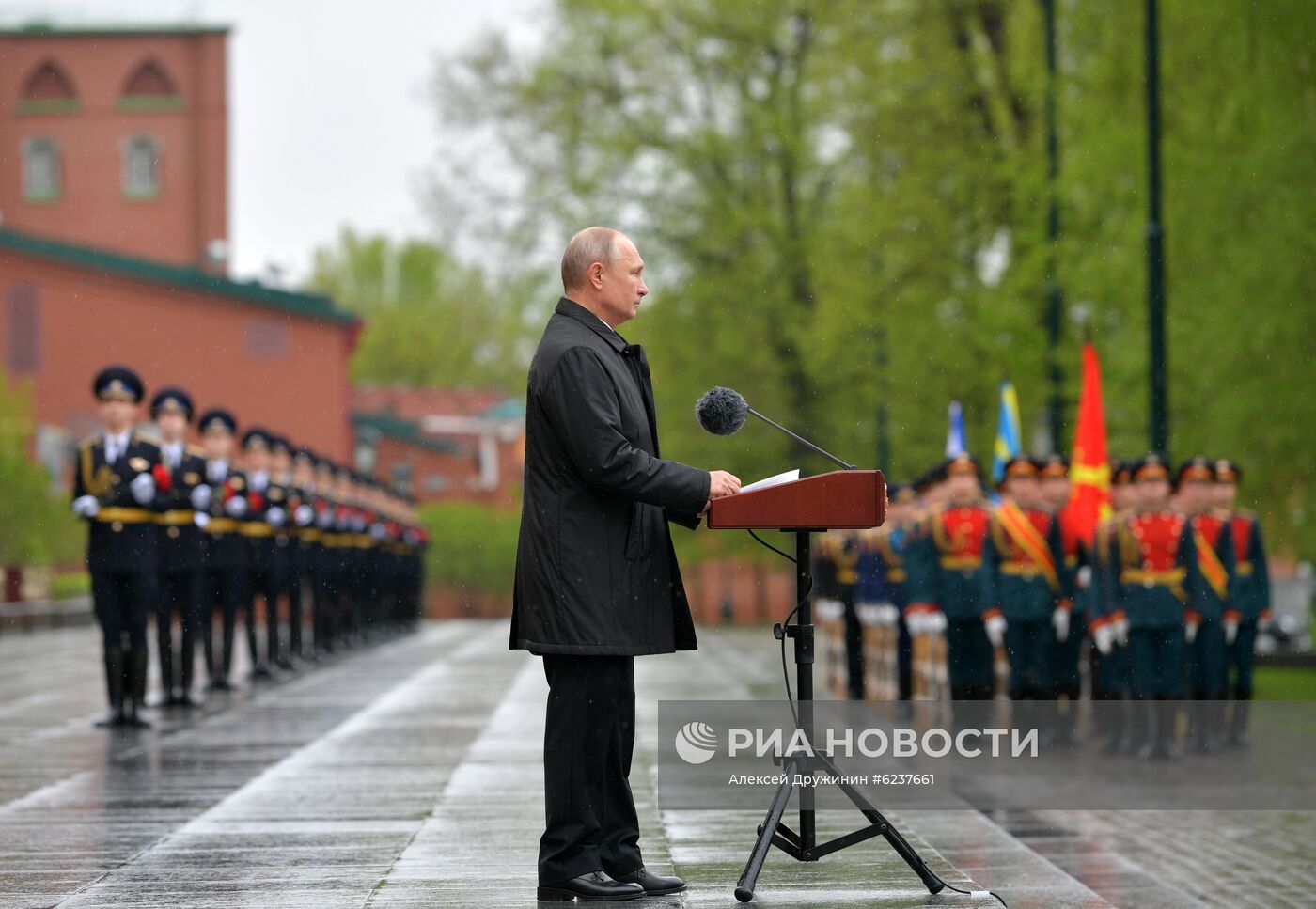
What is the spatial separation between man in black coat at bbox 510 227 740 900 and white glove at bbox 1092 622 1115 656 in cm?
763

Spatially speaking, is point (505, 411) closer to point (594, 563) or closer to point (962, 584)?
point (962, 584)

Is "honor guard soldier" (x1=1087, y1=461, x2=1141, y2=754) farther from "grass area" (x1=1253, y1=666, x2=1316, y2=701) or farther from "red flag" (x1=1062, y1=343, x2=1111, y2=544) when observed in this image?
"grass area" (x1=1253, y1=666, x2=1316, y2=701)

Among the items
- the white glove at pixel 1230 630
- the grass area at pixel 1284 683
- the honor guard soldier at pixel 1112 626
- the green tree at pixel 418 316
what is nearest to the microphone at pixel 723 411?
the honor guard soldier at pixel 1112 626

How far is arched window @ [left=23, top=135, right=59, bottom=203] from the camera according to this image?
59031mm

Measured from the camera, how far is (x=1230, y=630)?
14148mm

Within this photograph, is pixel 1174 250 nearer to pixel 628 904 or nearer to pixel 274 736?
pixel 274 736

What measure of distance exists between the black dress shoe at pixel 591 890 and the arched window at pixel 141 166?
5382cm

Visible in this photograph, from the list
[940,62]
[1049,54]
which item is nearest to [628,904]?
[1049,54]

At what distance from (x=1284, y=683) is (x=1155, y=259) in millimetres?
6393

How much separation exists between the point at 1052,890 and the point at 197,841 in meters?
3.26

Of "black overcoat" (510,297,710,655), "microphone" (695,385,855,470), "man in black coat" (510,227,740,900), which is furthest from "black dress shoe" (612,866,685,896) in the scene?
"microphone" (695,385,855,470)

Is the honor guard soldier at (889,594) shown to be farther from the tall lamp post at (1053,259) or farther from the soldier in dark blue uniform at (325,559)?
the soldier in dark blue uniform at (325,559)

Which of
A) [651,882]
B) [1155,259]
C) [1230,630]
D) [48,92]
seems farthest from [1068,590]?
[48,92]

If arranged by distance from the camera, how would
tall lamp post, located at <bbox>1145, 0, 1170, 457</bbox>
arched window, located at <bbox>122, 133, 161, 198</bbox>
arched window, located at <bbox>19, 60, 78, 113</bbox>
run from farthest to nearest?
1. arched window, located at <bbox>19, 60, 78, 113</bbox>
2. arched window, located at <bbox>122, 133, 161, 198</bbox>
3. tall lamp post, located at <bbox>1145, 0, 1170, 457</bbox>
